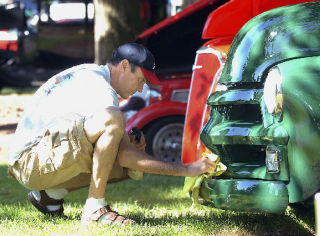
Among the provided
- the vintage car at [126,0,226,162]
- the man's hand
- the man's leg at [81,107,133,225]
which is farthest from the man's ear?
the vintage car at [126,0,226,162]

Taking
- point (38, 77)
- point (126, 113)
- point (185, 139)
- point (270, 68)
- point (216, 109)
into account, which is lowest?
point (38, 77)

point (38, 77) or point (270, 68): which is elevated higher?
point (270, 68)

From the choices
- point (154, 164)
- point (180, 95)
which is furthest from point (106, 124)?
point (180, 95)

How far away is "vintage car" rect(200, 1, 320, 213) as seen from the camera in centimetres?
290

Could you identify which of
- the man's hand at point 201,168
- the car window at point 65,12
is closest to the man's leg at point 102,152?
the man's hand at point 201,168

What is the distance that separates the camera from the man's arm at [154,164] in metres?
3.31

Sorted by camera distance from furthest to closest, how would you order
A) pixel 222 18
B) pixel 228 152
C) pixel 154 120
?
pixel 154 120 → pixel 222 18 → pixel 228 152

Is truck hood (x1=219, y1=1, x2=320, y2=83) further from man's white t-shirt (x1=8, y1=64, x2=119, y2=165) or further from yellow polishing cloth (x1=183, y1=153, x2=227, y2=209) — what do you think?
man's white t-shirt (x1=8, y1=64, x2=119, y2=165)

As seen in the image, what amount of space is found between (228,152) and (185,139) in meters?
1.05

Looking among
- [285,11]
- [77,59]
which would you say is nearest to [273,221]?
[285,11]

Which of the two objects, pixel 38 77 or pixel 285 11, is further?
pixel 38 77

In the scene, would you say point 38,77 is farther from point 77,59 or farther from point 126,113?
point 126,113

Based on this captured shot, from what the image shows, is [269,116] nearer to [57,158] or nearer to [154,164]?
[154,164]

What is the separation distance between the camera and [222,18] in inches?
159
